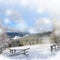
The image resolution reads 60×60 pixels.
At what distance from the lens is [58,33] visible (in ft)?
6.02

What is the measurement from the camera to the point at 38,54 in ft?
5.98

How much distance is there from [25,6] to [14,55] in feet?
1.69

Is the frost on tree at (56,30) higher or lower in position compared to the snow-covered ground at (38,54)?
higher

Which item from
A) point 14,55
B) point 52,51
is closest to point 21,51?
point 14,55

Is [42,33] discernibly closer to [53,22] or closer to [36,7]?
[53,22]

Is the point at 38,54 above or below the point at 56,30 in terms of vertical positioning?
below

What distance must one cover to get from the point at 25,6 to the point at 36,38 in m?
0.35

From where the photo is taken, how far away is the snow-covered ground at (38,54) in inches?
71.3

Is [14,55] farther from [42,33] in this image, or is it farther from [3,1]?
[3,1]

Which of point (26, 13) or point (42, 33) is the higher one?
point (26, 13)

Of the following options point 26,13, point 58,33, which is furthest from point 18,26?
point 58,33

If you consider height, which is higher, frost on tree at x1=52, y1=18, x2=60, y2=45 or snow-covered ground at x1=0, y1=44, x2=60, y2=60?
frost on tree at x1=52, y1=18, x2=60, y2=45

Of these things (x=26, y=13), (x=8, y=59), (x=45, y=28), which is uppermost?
(x=26, y=13)

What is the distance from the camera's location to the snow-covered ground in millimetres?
1812
